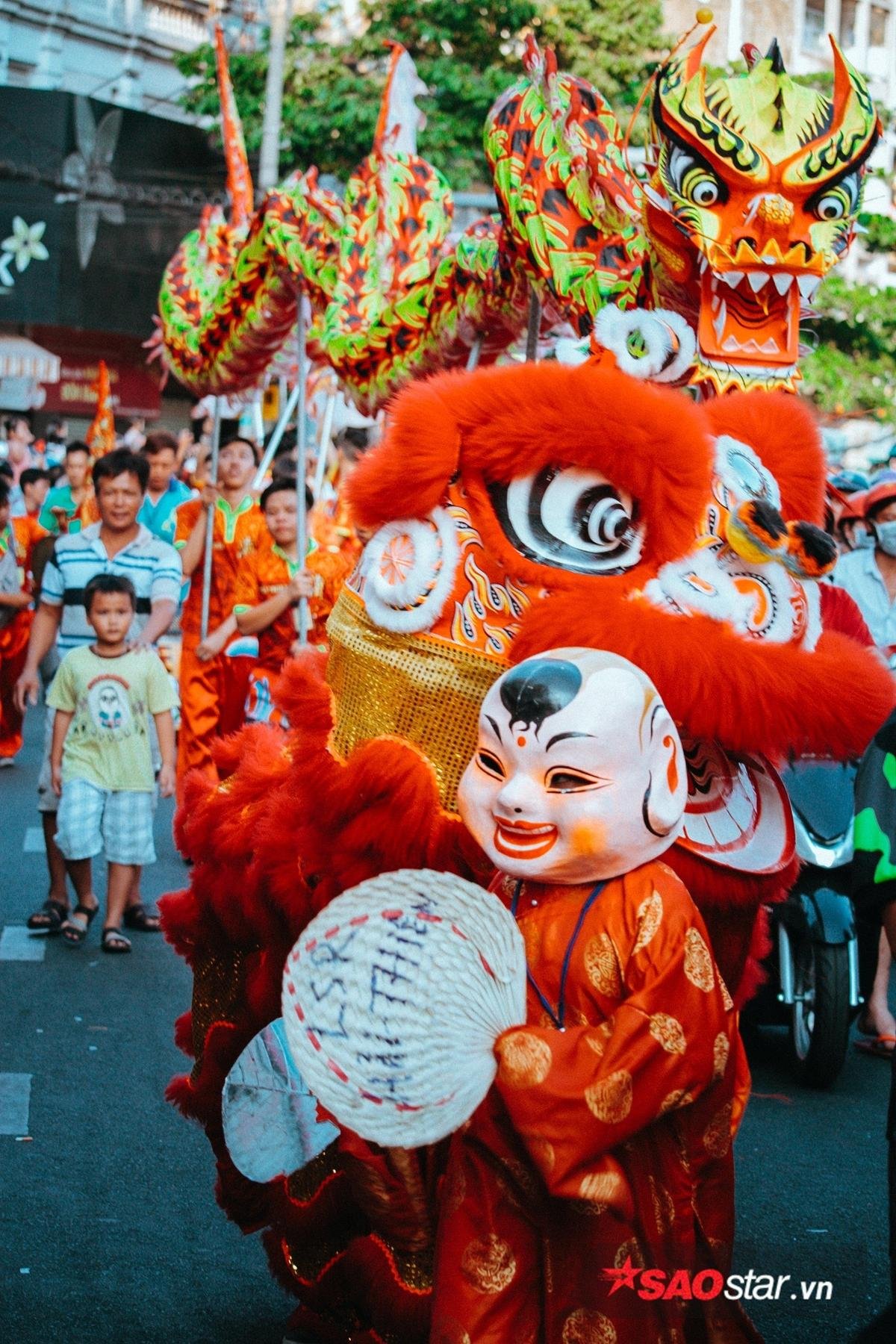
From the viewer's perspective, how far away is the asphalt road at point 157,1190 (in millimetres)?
3566

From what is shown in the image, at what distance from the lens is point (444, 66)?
65.5 feet

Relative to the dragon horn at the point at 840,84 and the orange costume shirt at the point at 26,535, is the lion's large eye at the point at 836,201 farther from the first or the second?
the orange costume shirt at the point at 26,535

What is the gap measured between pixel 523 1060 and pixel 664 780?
16.9 inches

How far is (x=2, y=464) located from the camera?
1295 cm

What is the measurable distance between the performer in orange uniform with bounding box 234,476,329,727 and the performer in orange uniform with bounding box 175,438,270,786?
0.08 m

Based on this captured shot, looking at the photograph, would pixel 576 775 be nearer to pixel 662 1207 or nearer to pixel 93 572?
pixel 662 1207

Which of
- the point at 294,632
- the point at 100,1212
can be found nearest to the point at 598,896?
the point at 100,1212

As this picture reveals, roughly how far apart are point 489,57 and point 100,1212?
18742 millimetres

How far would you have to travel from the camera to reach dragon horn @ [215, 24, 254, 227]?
800cm

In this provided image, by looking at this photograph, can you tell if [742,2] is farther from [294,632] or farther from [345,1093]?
[345,1093]

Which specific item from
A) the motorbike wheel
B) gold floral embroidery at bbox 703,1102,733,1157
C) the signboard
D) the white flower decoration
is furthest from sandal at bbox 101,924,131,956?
the signboard

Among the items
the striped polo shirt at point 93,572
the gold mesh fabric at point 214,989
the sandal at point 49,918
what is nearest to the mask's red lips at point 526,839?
the gold mesh fabric at point 214,989

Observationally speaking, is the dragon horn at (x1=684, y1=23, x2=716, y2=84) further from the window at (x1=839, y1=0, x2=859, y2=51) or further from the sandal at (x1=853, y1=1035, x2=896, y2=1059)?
the window at (x1=839, y1=0, x2=859, y2=51)

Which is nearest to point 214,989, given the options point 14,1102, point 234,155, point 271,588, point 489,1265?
point 489,1265
